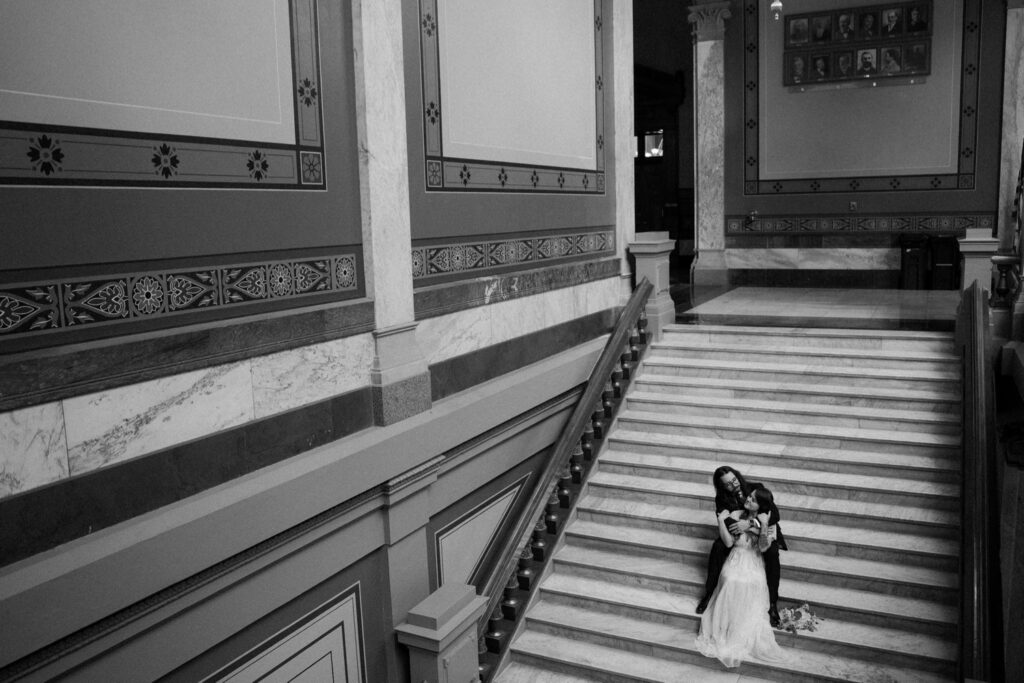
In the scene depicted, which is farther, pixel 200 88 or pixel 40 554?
pixel 200 88

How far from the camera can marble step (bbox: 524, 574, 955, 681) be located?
5027 mm

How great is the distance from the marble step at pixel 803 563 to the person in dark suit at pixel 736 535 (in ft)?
1.02

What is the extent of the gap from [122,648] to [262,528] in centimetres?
79

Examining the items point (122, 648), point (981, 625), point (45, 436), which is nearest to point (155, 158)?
point (45, 436)

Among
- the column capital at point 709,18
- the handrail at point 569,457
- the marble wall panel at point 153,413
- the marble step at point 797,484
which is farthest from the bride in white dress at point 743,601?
the column capital at point 709,18

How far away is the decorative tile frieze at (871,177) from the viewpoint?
36.4 feet

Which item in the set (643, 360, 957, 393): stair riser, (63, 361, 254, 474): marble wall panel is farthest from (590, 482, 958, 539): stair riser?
(63, 361, 254, 474): marble wall panel

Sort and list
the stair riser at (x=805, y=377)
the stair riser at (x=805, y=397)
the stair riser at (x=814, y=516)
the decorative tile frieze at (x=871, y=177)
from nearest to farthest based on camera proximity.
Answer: the stair riser at (x=814, y=516) < the stair riser at (x=805, y=397) < the stair riser at (x=805, y=377) < the decorative tile frieze at (x=871, y=177)

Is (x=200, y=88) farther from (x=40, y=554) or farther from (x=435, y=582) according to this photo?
(x=435, y=582)

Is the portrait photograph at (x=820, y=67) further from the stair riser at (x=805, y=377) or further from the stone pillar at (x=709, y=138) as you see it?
the stair riser at (x=805, y=377)

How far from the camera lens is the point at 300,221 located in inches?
173

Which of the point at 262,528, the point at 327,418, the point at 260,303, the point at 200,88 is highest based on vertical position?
the point at 200,88

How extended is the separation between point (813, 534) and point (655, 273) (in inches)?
131

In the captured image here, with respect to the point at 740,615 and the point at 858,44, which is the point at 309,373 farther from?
the point at 858,44
